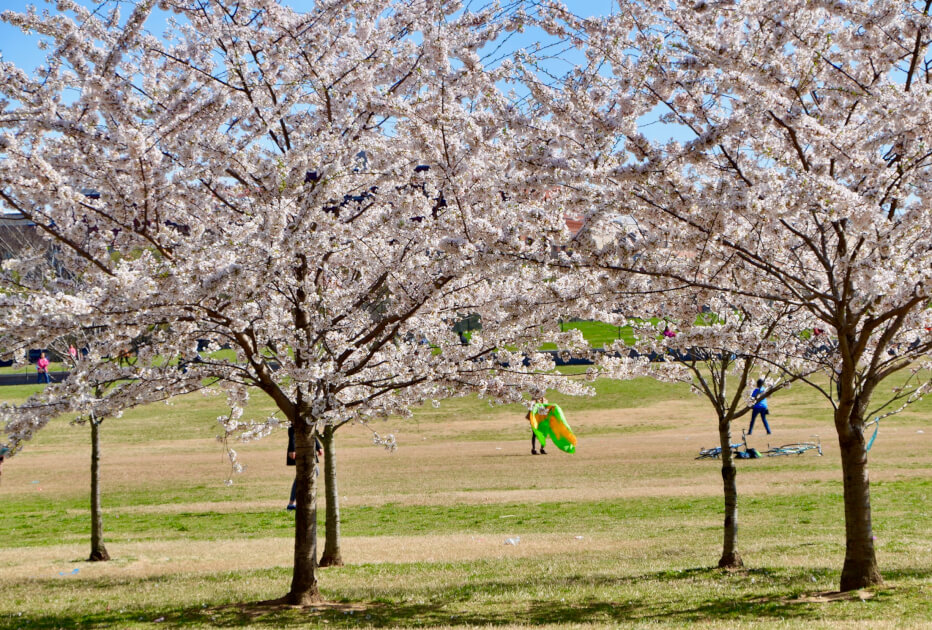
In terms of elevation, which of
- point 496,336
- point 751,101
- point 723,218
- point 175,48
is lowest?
point 496,336

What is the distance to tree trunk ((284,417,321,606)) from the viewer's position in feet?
29.3

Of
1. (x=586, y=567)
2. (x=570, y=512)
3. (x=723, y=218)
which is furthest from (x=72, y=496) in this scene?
(x=723, y=218)

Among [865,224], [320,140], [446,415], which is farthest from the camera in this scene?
[446,415]

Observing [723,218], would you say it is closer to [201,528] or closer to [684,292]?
[684,292]

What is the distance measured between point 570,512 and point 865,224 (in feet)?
42.2

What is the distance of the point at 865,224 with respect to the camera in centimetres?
596

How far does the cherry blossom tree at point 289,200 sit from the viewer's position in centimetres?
721

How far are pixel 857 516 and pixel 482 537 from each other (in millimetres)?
8345

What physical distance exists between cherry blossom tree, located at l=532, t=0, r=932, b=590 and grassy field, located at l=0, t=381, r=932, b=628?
297 centimetres

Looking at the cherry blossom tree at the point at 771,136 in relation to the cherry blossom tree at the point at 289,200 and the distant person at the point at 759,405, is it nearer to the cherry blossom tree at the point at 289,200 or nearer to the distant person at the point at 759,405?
the cherry blossom tree at the point at 289,200

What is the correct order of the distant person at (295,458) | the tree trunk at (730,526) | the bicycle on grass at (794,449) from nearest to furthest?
the distant person at (295,458) < the tree trunk at (730,526) < the bicycle on grass at (794,449)

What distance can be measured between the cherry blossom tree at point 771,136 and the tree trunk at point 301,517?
4.06 metres

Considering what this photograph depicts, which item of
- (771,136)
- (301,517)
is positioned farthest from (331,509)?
(771,136)

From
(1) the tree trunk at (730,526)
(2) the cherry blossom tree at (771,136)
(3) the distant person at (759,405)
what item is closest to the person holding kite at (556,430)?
(3) the distant person at (759,405)
